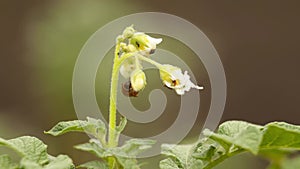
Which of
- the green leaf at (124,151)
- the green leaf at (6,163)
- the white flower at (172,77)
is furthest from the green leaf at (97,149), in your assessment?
the white flower at (172,77)

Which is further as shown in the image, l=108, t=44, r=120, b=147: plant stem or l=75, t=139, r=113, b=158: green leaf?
l=108, t=44, r=120, b=147: plant stem

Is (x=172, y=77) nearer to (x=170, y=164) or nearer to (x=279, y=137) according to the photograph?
(x=170, y=164)

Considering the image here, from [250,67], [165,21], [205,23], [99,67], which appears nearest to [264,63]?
[250,67]

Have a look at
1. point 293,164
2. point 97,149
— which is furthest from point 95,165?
point 293,164

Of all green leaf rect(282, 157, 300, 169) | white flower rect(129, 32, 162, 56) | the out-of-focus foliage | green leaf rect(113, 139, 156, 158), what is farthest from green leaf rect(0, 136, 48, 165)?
green leaf rect(282, 157, 300, 169)

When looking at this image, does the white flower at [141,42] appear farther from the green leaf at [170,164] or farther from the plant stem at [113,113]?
the green leaf at [170,164]

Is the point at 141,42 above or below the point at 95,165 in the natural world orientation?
above

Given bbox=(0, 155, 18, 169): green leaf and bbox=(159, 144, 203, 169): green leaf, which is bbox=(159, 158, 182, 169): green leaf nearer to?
bbox=(159, 144, 203, 169): green leaf
